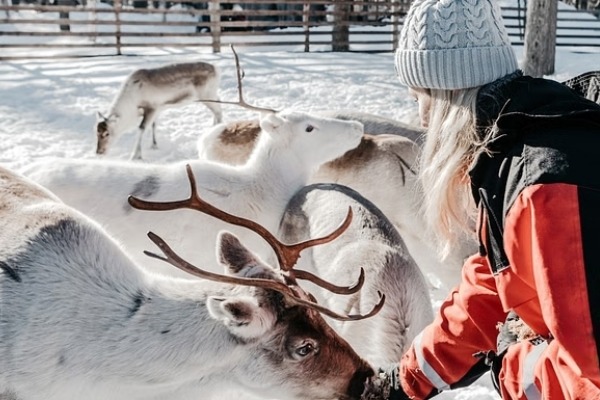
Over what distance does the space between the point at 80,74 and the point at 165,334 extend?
443 inches

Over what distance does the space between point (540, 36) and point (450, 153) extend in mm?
10433

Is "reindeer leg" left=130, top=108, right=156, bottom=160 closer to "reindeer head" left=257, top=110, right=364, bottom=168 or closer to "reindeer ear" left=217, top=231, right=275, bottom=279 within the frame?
"reindeer head" left=257, top=110, right=364, bottom=168

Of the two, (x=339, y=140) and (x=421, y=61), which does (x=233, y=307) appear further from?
(x=339, y=140)

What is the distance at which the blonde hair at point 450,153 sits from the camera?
192 cm

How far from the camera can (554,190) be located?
148 cm

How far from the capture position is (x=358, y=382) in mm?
2475

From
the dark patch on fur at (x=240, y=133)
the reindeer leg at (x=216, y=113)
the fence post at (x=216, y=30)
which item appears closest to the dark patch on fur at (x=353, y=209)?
the dark patch on fur at (x=240, y=133)

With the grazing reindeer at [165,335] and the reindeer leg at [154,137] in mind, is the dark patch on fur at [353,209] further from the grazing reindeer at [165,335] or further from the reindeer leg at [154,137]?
the reindeer leg at [154,137]

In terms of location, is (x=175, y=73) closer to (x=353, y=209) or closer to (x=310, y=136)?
(x=310, y=136)

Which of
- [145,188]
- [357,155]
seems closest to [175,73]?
[357,155]

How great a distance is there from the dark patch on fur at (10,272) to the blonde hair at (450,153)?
1.48 meters

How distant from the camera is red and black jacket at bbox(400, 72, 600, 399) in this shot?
4.80 ft

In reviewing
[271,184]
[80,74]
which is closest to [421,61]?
[271,184]

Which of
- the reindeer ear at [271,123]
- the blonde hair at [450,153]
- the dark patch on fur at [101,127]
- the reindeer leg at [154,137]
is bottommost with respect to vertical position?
the reindeer leg at [154,137]
